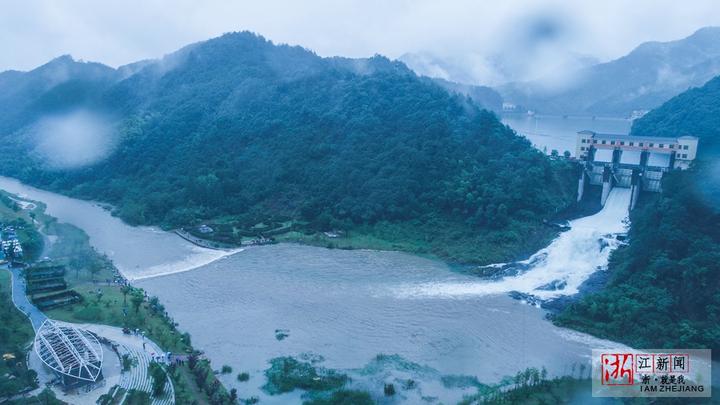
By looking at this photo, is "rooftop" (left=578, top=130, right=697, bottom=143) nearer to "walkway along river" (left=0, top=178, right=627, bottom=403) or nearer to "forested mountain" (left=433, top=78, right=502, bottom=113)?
"walkway along river" (left=0, top=178, right=627, bottom=403)

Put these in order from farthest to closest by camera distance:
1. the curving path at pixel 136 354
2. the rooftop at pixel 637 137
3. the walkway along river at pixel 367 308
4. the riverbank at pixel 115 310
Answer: the rooftop at pixel 637 137 → the walkway along river at pixel 367 308 → the riverbank at pixel 115 310 → the curving path at pixel 136 354

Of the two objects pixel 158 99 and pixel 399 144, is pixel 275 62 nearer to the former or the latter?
pixel 158 99

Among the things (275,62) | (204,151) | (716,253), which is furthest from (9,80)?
(716,253)

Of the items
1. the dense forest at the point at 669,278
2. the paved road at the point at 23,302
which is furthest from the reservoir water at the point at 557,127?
the paved road at the point at 23,302

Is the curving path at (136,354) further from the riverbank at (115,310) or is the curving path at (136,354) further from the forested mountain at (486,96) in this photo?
the forested mountain at (486,96)

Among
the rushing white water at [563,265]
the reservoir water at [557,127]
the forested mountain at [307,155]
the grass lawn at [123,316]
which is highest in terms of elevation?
the reservoir water at [557,127]

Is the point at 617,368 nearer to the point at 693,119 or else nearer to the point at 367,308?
the point at 367,308
